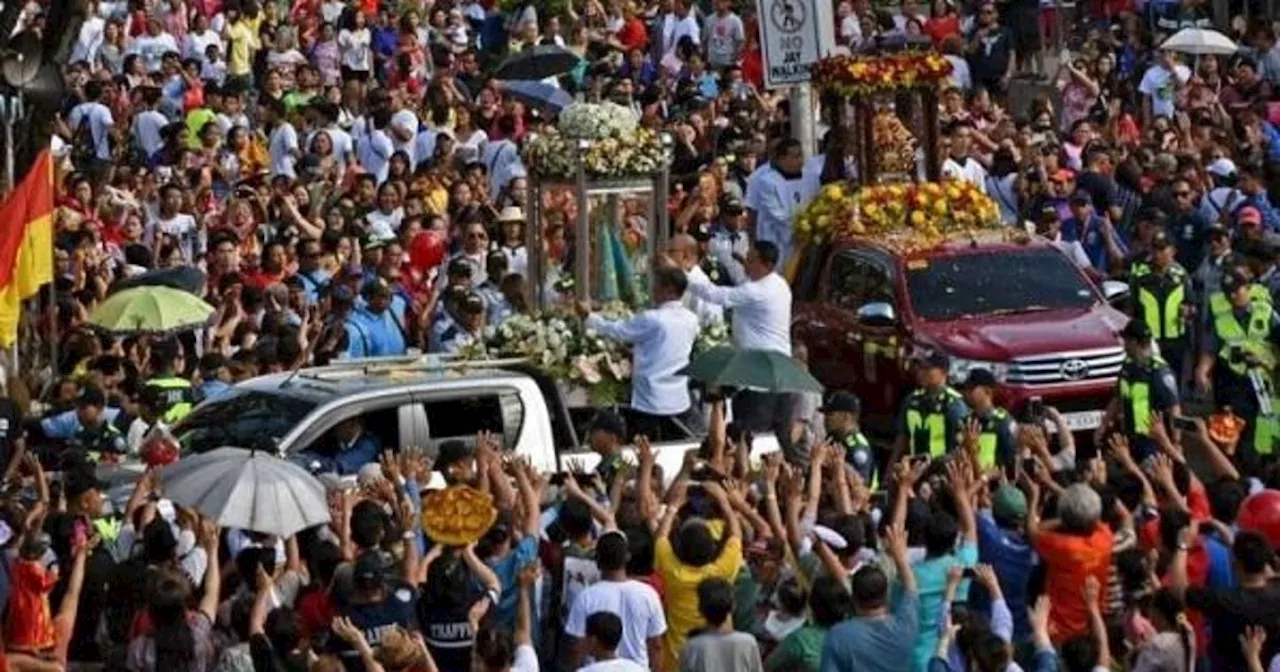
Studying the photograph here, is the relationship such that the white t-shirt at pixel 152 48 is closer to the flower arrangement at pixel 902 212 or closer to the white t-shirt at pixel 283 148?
the white t-shirt at pixel 283 148

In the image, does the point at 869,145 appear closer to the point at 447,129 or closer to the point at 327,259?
the point at 327,259

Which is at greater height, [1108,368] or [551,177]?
[551,177]

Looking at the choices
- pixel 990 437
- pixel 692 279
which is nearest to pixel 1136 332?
pixel 990 437

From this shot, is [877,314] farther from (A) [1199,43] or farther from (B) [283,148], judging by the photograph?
(A) [1199,43]

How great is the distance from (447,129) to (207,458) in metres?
14.4

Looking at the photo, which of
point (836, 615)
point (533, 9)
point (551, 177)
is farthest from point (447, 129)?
point (836, 615)

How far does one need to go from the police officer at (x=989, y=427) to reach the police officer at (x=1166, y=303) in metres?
3.48

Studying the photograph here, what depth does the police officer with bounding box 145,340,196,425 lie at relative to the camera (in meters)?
20.8

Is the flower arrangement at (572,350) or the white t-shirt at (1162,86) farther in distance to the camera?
the white t-shirt at (1162,86)

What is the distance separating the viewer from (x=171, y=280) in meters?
23.5

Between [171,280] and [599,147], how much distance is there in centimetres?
315

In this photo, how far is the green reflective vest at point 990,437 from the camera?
62.0 feet

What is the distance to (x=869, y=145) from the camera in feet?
85.4

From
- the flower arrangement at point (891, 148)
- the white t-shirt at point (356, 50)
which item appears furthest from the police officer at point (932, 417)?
the white t-shirt at point (356, 50)
